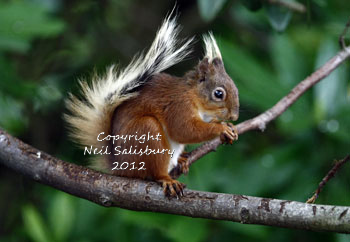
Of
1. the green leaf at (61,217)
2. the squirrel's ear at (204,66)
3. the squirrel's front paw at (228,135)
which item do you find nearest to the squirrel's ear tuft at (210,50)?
the squirrel's ear at (204,66)

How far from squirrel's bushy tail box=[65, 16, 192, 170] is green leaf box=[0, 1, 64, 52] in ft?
4.00

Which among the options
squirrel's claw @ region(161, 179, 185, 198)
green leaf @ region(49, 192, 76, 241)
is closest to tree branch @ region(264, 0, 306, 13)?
squirrel's claw @ region(161, 179, 185, 198)

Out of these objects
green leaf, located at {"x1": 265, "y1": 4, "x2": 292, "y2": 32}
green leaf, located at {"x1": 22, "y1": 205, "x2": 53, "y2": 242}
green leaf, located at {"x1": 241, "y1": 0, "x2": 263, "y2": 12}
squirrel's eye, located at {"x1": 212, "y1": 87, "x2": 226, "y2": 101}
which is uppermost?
green leaf, located at {"x1": 265, "y1": 4, "x2": 292, "y2": 32}

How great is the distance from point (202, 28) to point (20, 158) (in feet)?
10.3

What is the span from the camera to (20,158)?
7.80 ft

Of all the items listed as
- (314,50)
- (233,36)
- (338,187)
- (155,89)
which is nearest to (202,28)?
(233,36)

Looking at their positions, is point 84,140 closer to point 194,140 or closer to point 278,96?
point 194,140

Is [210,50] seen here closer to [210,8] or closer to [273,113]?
[210,8]

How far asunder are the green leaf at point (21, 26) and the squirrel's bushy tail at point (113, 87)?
122 centimetres

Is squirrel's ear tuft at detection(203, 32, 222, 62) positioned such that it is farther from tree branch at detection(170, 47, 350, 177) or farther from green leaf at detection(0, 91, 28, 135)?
green leaf at detection(0, 91, 28, 135)

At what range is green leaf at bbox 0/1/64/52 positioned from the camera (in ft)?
12.7

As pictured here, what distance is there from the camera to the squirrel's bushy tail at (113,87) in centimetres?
279

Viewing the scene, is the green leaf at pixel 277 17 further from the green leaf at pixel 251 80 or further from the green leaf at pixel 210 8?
the green leaf at pixel 251 80

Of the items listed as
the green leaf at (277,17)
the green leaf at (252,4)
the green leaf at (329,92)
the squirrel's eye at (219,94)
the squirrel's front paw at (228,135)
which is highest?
the green leaf at (329,92)
